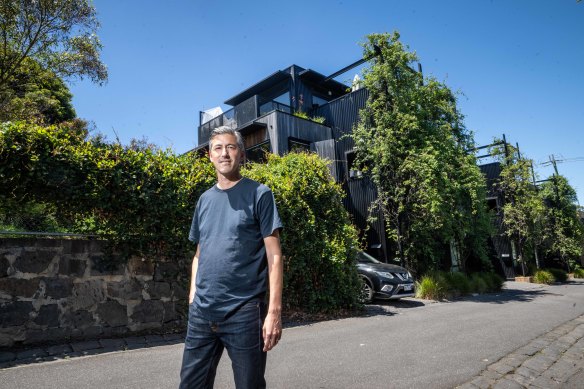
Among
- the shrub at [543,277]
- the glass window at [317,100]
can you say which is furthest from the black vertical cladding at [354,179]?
the shrub at [543,277]

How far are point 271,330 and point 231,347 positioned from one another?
0.23 m

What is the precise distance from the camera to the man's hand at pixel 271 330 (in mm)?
1797

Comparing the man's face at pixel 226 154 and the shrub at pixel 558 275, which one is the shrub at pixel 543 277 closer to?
the shrub at pixel 558 275

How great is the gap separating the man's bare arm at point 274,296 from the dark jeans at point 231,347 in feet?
0.17

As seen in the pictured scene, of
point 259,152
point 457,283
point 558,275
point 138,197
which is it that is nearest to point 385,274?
point 457,283

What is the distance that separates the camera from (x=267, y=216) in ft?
6.57

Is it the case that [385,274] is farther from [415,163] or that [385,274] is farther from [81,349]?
[81,349]

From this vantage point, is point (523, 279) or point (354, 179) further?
point (523, 279)

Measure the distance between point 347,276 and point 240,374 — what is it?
21.4ft

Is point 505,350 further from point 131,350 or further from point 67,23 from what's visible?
point 67,23

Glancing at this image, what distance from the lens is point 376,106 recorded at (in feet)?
46.2

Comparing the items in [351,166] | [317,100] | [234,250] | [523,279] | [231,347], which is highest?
[317,100]

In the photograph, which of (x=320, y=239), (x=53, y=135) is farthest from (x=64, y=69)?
(x=320, y=239)

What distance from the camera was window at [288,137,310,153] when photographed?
667 inches
